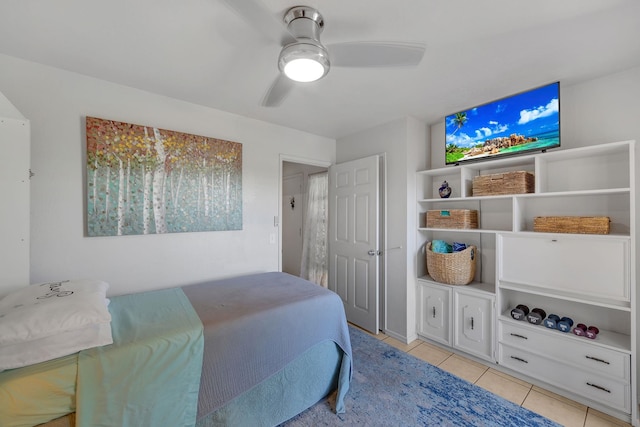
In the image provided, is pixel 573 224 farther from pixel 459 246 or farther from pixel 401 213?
pixel 401 213

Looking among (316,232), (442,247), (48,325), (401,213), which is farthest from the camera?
(316,232)

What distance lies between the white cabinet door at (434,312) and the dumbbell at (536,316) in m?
0.63

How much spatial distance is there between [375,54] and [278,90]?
638mm

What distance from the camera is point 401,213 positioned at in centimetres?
278

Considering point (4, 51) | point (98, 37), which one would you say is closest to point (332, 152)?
point (98, 37)

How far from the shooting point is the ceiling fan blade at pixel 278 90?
1578 millimetres

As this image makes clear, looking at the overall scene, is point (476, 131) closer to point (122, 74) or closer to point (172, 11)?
point (172, 11)

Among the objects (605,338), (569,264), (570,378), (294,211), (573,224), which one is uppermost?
(294,211)

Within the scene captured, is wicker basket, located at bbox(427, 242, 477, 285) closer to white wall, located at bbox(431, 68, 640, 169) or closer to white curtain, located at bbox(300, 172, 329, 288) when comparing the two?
white wall, located at bbox(431, 68, 640, 169)

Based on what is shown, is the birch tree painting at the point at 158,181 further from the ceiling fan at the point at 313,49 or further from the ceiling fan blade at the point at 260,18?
the ceiling fan blade at the point at 260,18

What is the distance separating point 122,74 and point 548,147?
327 centimetres

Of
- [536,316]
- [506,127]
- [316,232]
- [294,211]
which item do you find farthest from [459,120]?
[294,211]

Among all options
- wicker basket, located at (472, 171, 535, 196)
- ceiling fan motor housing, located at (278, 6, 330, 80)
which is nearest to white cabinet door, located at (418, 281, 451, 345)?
wicker basket, located at (472, 171, 535, 196)

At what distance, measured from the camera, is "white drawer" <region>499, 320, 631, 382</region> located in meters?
1.72
